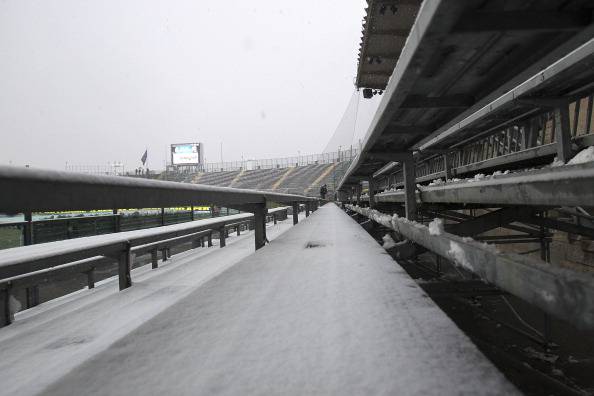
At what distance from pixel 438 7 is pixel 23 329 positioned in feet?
8.41

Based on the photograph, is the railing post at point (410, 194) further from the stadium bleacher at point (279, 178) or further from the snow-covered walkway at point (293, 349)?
the stadium bleacher at point (279, 178)

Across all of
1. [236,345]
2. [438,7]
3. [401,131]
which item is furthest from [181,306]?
[401,131]

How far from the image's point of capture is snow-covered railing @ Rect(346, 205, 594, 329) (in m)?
0.71

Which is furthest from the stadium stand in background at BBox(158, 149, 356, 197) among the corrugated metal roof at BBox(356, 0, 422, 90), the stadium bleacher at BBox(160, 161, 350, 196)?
the corrugated metal roof at BBox(356, 0, 422, 90)

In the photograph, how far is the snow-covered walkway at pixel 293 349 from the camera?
22.4 inches

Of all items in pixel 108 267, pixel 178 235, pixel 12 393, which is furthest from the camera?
pixel 108 267

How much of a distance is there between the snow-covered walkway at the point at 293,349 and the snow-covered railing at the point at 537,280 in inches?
10.8

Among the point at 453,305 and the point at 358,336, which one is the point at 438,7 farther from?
the point at 453,305

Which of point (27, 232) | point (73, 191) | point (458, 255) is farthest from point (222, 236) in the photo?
point (73, 191)

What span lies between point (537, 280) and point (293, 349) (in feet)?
2.28

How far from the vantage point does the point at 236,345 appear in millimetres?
720

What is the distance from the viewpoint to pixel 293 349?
69 centimetres

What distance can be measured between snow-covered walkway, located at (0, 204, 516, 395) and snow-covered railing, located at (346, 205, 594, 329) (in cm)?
28

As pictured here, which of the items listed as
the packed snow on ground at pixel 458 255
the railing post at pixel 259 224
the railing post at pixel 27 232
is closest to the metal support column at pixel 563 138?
the packed snow on ground at pixel 458 255
